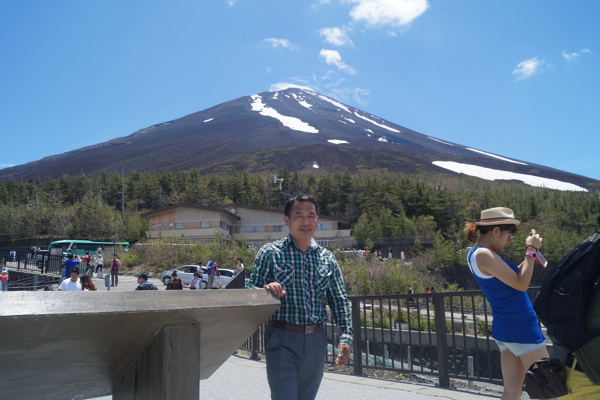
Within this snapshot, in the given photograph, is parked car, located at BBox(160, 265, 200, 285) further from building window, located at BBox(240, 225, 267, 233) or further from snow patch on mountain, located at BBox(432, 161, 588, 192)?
snow patch on mountain, located at BBox(432, 161, 588, 192)

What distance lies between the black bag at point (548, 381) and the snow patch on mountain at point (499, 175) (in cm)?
17565

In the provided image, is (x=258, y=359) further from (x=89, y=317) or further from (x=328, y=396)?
(x=89, y=317)

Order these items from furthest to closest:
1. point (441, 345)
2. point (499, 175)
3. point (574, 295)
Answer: point (499, 175) < point (441, 345) < point (574, 295)

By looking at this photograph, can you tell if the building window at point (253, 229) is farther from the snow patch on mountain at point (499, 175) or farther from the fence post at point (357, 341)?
the snow patch on mountain at point (499, 175)

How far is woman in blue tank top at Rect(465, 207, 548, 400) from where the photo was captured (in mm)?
2971

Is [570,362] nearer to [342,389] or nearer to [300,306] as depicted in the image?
[300,306]

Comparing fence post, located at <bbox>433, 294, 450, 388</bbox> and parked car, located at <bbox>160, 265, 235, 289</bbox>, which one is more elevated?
fence post, located at <bbox>433, 294, 450, 388</bbox>

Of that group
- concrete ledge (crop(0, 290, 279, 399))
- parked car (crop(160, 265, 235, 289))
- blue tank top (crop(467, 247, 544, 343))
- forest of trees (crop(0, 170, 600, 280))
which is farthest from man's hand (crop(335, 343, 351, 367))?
forest of trees (crop(0, 170, 600, 280))

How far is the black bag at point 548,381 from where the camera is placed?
6.81 ft

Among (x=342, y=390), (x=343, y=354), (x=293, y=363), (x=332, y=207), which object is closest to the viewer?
(x=293, y=363)

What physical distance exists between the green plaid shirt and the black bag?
0.95 meters

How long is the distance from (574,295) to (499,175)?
192 meters

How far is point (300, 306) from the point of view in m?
2.53

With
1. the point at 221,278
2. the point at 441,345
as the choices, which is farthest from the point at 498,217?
the point at 221,278
